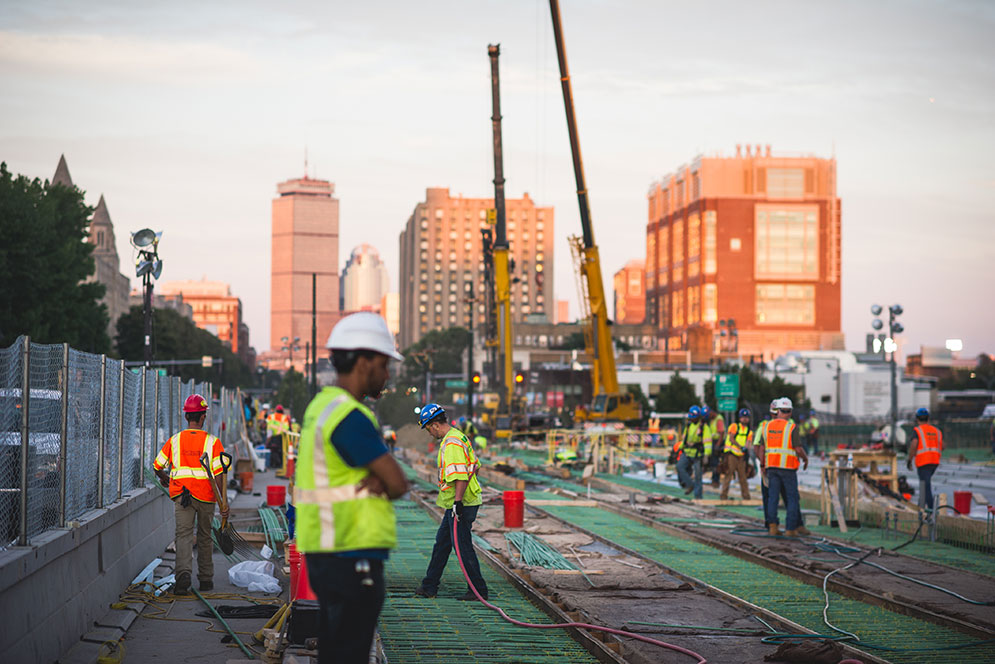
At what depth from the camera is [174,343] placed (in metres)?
99.1

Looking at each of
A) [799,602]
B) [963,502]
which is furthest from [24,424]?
[963,502]

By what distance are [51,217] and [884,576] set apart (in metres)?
48.8

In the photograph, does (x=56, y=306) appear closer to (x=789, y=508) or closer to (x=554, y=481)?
(x=554, y=481)

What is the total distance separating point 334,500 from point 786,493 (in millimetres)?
13596

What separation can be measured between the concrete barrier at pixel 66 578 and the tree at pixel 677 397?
87137mm

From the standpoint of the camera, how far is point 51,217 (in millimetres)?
55750

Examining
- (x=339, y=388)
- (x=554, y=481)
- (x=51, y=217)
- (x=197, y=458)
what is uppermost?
(x=51, y=217)

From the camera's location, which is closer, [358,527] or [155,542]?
[358,527]

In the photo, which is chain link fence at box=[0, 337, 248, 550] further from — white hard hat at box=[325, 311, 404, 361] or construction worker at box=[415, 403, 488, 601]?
white hard hat at box=[325, 311, 404, 361]

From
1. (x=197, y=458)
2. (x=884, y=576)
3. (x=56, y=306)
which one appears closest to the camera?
(x=197, y=458)

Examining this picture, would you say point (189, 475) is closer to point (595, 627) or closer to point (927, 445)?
point (595, 627)

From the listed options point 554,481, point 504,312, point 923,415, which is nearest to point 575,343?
point 504,312

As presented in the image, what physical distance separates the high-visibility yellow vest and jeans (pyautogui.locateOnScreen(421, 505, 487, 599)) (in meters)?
12.8

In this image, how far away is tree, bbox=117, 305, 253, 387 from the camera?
93.8 metres
